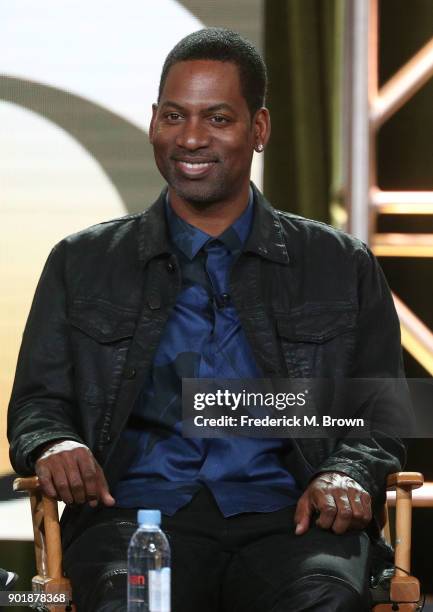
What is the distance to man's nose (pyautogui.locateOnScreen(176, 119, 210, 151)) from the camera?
266 centimetres

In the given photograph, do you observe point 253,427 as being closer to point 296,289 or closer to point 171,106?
point 296,289

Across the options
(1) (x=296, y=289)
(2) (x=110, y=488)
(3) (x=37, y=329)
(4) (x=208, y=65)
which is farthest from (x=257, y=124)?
(2) (x=110, y=488)

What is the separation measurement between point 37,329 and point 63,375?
0.36ft

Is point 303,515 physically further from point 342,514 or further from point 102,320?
point 102,320

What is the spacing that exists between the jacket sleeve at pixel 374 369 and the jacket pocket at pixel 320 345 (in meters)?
0.03

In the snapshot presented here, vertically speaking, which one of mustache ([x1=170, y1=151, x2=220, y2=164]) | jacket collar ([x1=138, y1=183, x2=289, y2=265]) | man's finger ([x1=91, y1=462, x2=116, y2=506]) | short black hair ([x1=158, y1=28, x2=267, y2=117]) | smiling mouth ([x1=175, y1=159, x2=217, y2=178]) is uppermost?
short black hair ([x1=158, y1=28, x2=267, y2=117])

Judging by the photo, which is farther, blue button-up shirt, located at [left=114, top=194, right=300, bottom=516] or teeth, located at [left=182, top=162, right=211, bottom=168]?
teeth, located at [left=182, top=162, right=211, bottom=168]

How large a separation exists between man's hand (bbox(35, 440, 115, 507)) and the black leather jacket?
0.10 m

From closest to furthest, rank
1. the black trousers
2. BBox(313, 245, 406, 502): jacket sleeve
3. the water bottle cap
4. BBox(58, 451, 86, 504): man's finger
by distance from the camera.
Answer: the water bottle cap < the black trousers < BBox(58, 451, 86, 504): man's finger < BBox(313, 245, 406, 502): jacket sleeve

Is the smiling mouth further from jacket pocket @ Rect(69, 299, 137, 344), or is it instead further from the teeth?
jacket pocket @ Rect(69, 299, 137, 344)

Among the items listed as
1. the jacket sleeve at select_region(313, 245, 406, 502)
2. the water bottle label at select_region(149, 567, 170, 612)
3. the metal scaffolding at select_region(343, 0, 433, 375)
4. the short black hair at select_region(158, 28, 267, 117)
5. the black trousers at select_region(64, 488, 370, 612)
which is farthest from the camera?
the metal scaffolding at select_region(343, 0, 433, 375)

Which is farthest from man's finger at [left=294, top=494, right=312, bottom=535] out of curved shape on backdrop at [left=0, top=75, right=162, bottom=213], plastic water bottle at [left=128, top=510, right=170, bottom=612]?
curved shape on backdrop at [left=0, top=75, right=162, bottom=213]

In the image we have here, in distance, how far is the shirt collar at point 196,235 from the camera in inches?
107

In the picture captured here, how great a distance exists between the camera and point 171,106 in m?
2.69
